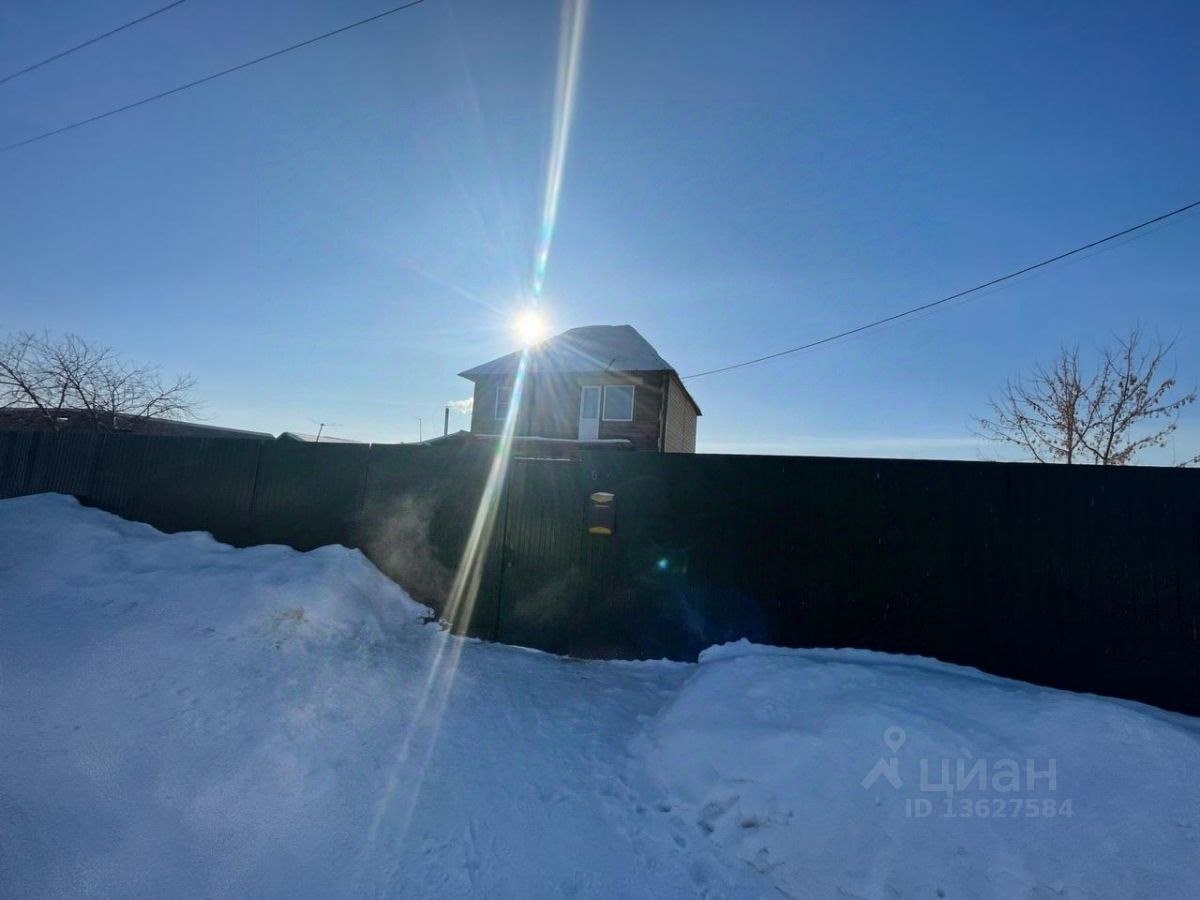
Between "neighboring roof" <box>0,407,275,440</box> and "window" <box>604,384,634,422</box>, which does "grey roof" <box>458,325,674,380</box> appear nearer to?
"window" <box>604,384,634,422</box>

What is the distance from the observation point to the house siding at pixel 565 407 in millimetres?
18516

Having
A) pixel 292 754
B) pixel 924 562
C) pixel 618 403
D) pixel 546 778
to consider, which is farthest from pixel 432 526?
pixel 618 403

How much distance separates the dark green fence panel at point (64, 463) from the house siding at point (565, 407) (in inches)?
476

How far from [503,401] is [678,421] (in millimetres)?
6979

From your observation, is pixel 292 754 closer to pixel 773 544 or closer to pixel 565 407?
pixel 773 544

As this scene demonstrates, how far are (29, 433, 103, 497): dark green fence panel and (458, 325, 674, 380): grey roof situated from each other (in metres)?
12.6

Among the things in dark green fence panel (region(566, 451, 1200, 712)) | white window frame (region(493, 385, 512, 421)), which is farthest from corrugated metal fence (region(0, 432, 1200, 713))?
white window frame (region(493, 385, 512, 421))

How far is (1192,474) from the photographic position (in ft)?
15.1

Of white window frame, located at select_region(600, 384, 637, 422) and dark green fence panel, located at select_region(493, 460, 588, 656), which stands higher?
white window frame, located at select_region(600, 384, 637, 422)

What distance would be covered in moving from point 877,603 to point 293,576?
6.31 metres

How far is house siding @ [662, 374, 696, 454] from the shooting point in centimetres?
1902

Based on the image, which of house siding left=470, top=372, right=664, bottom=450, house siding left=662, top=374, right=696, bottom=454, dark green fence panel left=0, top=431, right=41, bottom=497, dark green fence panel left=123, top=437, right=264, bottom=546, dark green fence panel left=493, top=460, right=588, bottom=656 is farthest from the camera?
house siding left=662, top=374, right=696, bottom=454

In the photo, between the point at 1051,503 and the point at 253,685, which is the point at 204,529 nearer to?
the point at 253,685

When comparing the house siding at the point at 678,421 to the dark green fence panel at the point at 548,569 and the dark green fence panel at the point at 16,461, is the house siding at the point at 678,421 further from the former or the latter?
the dark green fence panel at the point at 16,461
